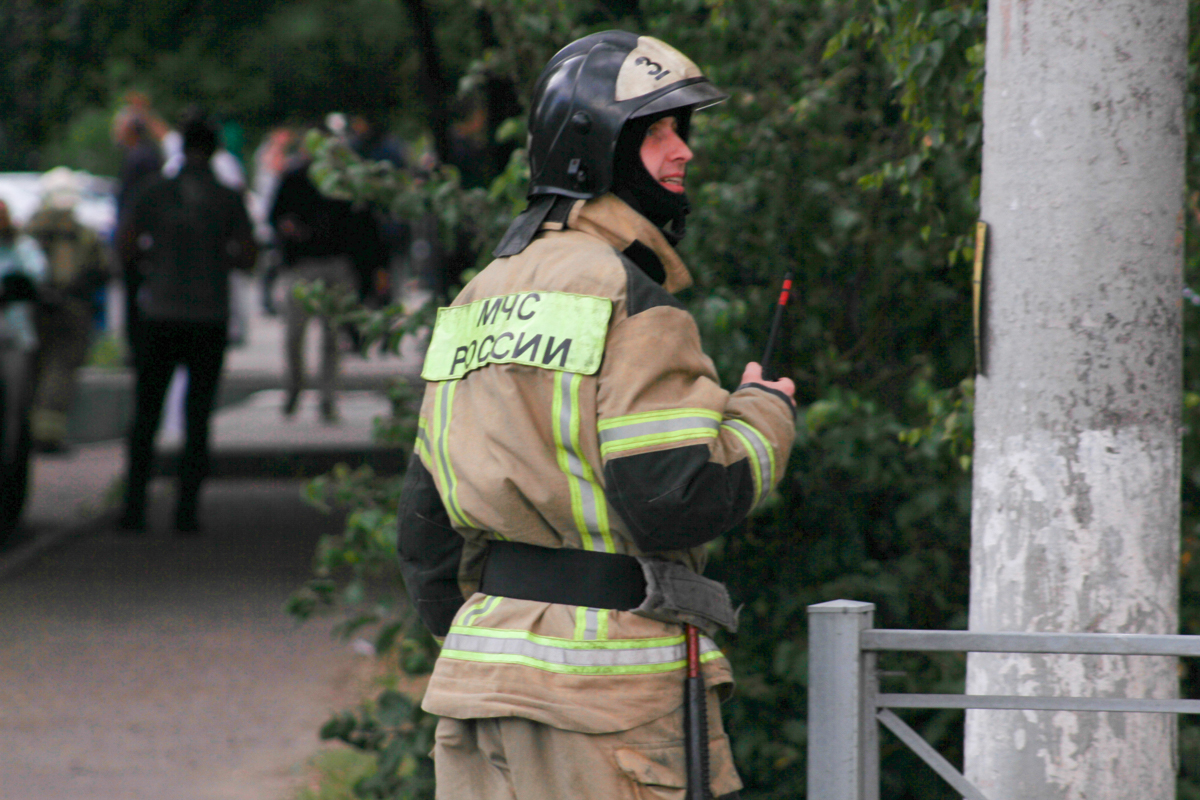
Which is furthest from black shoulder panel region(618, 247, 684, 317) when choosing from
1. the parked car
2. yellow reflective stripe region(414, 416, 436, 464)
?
the parked car

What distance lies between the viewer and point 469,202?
4.41 meters

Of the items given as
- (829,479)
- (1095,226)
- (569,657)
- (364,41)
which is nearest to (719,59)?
Result: (829,479)

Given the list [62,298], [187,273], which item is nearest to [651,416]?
[187,273]

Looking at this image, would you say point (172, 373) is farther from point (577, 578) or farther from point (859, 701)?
point (859, 701)

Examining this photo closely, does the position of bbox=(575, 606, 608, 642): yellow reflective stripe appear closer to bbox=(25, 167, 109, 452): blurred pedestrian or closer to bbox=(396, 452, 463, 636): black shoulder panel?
bbox=(396, 452, 463, 636): black shoulder panel

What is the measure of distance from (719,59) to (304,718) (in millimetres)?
2700

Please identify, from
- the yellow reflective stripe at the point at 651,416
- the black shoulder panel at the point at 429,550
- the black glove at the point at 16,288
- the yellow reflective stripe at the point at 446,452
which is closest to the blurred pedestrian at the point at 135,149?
the black glove at the point at 16,288

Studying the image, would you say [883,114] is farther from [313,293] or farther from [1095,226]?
[1095,226]

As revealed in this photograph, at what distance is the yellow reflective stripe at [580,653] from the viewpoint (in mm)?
2408

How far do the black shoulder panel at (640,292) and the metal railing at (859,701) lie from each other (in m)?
0.50

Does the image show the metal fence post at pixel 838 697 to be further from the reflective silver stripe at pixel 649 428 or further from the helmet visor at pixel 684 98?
the helmet visor at pixel 684 98

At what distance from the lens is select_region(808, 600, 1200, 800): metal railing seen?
237cm

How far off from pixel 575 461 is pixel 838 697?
51 centimetres

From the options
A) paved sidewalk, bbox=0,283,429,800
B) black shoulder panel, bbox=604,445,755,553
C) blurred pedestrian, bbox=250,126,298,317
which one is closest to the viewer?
black shoulder panel, bbox=604,445,755,553
